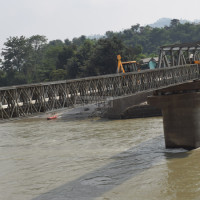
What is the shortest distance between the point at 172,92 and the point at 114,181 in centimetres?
909

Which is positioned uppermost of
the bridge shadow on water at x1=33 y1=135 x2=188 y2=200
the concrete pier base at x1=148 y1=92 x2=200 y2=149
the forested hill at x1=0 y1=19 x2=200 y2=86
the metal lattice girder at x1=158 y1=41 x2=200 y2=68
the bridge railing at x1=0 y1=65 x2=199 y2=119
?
the forested hill at x1=0 y1=19 x2=200 y2=86

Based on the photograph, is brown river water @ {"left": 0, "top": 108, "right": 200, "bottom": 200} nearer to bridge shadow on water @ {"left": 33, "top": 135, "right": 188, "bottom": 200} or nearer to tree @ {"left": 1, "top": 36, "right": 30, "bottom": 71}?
bridge shadow on water @ {"left": 33, "top": 135, "right": 188, "bottom": 200}

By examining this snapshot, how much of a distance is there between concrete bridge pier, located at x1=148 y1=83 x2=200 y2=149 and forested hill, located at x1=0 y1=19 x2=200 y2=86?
2040 inches

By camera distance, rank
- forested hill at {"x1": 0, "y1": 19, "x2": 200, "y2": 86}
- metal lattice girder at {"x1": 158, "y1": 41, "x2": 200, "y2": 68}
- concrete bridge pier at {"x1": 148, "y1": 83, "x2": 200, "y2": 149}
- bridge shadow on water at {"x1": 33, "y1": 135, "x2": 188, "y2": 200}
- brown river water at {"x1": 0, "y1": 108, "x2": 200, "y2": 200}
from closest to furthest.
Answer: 1. brown river water at {"x1": 0, "y1": 108, "x2": 200, "y2": 200}
2. bridge shadow on water at {"x1": 33, "y1": 135, "x2": 188, "y2": 200}
3. concrete bridge pier at {"x1": 148, "y1": 83, "x2": 200, "y2": 149}
4. metal lattice girder at {"x1": 158, "y1": 41, "x2": 200, "y2": 68}
5. forested hill at {"x1": 0, "y1": 19, "x2": 200, "y2": 86}

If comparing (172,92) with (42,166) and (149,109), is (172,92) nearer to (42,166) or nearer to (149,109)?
(42,166)

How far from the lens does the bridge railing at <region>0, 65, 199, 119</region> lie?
62.8 feet

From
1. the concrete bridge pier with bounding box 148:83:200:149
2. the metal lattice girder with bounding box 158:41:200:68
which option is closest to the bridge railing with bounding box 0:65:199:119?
the concrete bridge pier with bounding box 148:83:200:149

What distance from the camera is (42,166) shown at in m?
22.6

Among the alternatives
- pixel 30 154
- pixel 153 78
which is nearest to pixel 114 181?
pixel 30 154

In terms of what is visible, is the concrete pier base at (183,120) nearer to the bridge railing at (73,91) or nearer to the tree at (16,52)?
the bridge railing at (73,91)

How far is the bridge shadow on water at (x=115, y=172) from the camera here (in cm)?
1653

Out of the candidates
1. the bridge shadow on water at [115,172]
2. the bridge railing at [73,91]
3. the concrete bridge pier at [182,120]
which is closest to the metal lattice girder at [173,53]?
the bridge railing at [73,91]

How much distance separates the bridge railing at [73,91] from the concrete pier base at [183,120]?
17.9ft

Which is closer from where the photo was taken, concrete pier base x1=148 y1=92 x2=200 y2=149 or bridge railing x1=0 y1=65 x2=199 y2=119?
bridge railing x1=0 y1=65 x2=199 y2=119
